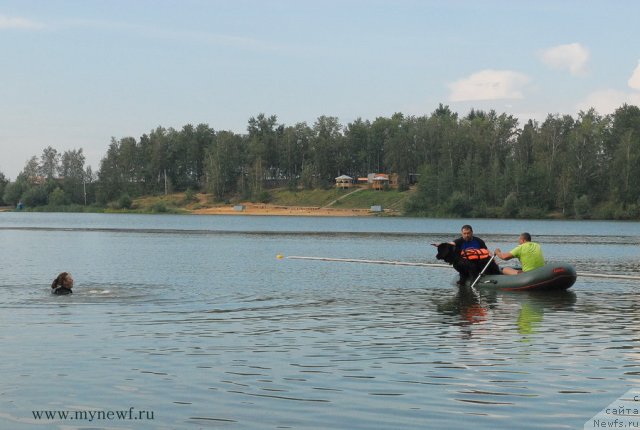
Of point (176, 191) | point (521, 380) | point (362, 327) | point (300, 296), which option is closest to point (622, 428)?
point (521, 380)

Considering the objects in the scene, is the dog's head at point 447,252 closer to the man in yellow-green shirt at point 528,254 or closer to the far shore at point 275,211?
the man in yellow-green shirt at point 528,254

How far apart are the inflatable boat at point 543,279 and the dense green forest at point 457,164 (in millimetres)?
117133

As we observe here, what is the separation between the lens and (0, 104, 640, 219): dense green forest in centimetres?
14538

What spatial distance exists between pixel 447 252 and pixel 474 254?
143cm

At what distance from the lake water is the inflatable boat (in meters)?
0.53

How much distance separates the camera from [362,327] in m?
20.4

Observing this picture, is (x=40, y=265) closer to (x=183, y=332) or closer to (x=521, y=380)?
(x=183, y=332)

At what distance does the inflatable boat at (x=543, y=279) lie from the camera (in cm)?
2797

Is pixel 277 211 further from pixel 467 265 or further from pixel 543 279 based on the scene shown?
pixel 543 279

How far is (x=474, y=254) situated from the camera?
96.6 ft

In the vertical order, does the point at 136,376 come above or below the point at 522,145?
below

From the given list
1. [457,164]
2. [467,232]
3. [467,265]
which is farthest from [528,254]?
[457,164]

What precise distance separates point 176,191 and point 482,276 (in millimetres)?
171221

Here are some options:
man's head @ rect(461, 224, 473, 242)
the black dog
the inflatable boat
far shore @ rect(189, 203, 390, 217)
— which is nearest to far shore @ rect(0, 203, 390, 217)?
far shore @ rect(189, 203, 390, 217)
